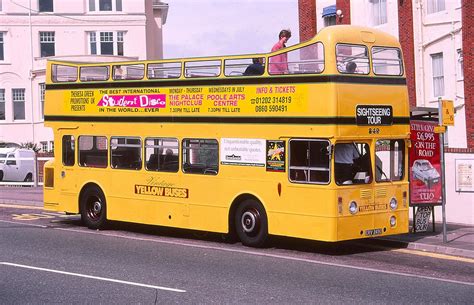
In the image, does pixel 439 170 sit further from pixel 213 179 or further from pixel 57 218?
pixel 57 218

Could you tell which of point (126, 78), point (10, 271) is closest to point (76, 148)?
point (126, 78)

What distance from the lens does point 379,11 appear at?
31.3 m

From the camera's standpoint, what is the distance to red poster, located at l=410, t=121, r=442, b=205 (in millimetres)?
16141

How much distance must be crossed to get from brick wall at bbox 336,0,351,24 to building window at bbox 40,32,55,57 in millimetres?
21829

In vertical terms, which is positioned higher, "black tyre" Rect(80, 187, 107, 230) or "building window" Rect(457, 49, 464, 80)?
"building window" Rect(457, 49, 464, 80)

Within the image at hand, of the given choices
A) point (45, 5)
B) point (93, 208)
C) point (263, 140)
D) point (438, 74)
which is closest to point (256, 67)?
point (263, 140)

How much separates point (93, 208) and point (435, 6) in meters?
15.7

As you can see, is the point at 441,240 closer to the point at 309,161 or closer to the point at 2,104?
the point at 309,161

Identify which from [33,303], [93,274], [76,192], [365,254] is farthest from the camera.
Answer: [76,192]

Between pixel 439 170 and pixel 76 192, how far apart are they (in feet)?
26.6

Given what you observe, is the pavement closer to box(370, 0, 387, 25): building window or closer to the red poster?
the red poster

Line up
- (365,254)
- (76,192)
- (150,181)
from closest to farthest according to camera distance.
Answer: (365,254)
(150,181)
(76,192)

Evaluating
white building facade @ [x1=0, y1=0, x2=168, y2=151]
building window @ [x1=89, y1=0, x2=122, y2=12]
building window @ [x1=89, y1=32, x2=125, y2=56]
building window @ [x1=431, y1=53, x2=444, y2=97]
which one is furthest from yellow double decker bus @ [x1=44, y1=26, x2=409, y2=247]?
building window @ [x1=89, y1=0, x2=122, y2=12]

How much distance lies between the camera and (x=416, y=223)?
16.3 metres
